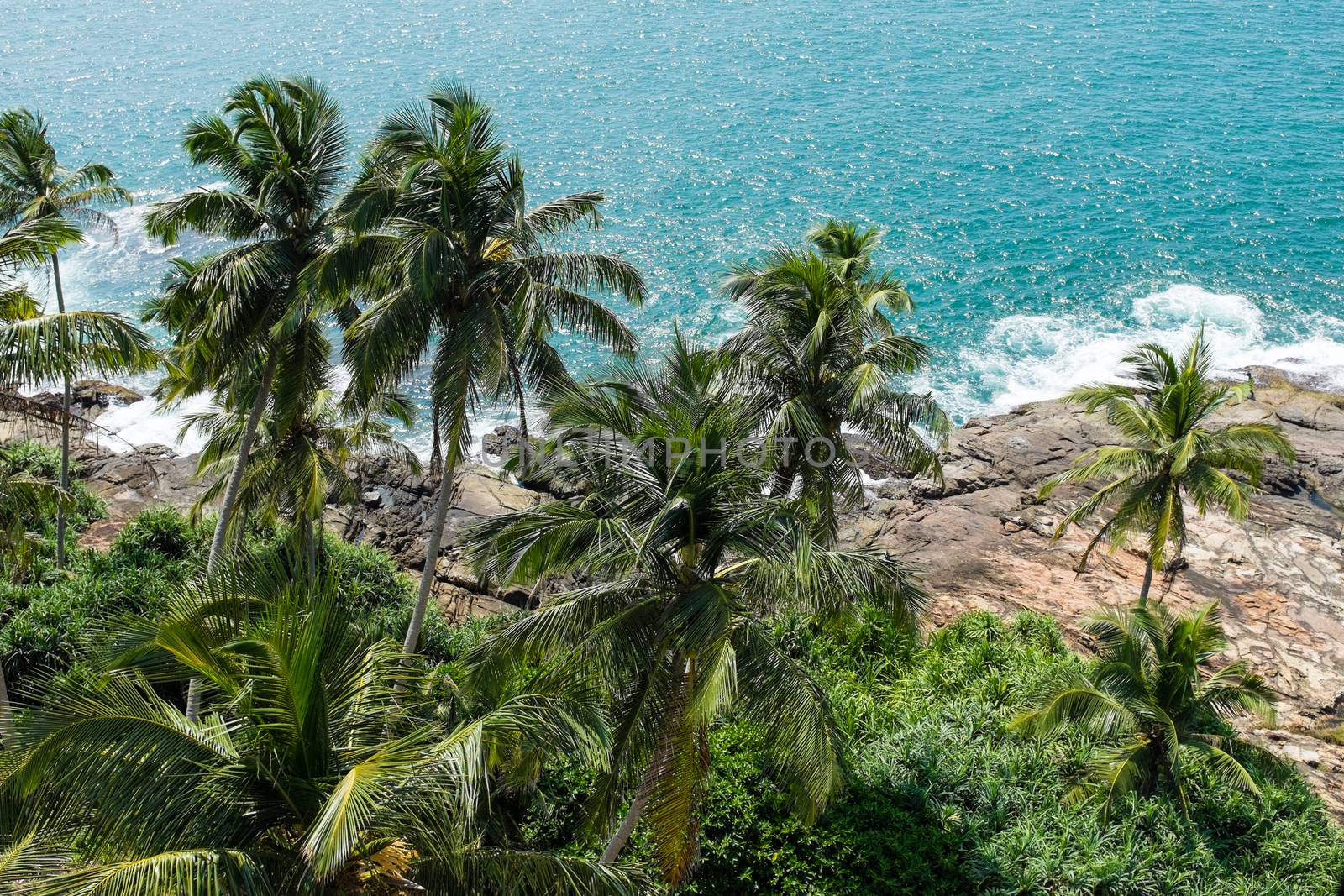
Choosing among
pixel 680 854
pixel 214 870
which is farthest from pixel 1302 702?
pixel 214 870

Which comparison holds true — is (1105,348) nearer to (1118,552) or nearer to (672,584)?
(1118,552)

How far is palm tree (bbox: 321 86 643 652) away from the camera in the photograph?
616 inches

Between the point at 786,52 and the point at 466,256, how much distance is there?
5957cm

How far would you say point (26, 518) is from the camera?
85.5 ft

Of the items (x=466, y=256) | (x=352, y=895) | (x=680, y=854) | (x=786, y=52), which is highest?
(x=786, y=52)

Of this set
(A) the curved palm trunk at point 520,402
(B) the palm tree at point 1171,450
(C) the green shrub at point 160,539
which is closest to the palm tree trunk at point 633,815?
(A) the curved palm trunk at point 520,402

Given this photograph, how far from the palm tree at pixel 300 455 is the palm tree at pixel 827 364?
7.22 metres

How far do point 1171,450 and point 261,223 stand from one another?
17523mm

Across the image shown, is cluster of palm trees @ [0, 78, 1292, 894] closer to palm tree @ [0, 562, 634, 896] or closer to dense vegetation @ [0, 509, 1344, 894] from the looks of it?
palm tree @ [0, 562, 634, 896]

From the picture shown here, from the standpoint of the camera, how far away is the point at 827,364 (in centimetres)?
1833

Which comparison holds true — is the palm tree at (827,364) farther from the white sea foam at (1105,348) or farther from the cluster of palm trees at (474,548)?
the white sea foam at (1105,348)

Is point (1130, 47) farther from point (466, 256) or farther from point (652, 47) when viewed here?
point (466, 256)

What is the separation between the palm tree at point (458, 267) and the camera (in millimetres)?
15641

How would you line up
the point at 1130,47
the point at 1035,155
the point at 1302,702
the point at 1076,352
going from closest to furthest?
the point at 1302,702
the point at 1076,352
the point at 1035,155
the point at 1130,47
